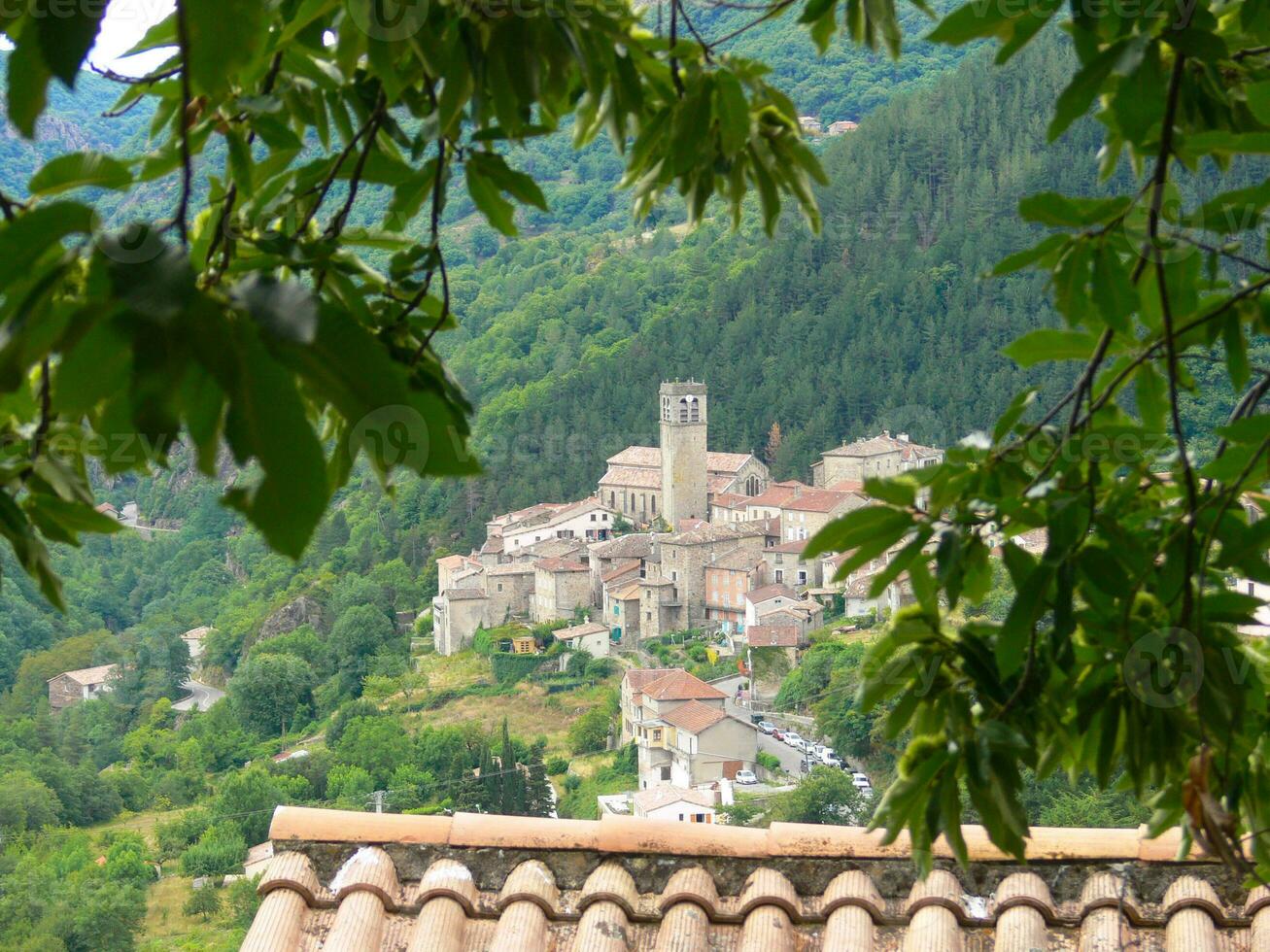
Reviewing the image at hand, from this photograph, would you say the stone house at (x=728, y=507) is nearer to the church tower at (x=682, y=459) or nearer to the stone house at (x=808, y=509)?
the church tower at (x=682, y=459)

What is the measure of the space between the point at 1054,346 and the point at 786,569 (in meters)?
25.5

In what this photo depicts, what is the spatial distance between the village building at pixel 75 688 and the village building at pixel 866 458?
1702 cm

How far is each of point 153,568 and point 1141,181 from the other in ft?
115

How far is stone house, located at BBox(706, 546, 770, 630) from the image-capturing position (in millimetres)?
26125

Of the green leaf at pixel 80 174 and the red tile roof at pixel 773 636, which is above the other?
the green leaf at pixel 80 174

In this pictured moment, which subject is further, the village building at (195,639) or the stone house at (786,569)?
the village building at (195,639)

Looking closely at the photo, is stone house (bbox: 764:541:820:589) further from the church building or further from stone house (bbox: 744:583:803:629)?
the church building

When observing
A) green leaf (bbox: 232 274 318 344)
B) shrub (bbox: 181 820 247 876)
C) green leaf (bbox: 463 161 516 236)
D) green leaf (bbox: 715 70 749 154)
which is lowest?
shrub (bbox: 181 820 247 876)

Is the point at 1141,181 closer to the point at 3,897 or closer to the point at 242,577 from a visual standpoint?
the point at 3,897

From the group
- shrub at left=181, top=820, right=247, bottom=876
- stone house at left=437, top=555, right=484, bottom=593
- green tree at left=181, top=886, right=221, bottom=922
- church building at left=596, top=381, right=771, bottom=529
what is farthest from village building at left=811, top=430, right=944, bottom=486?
green tree at left=181, top=886, right=221, bottom=922

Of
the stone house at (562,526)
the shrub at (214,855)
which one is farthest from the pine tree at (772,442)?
the shrub at (214,855)

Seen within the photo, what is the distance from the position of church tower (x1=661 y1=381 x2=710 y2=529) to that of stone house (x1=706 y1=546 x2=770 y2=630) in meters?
4.52

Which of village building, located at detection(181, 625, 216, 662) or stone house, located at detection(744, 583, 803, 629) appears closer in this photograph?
stone house, located at detection(744, 583, 803, 629)

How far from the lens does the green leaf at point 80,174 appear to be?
0.50m
